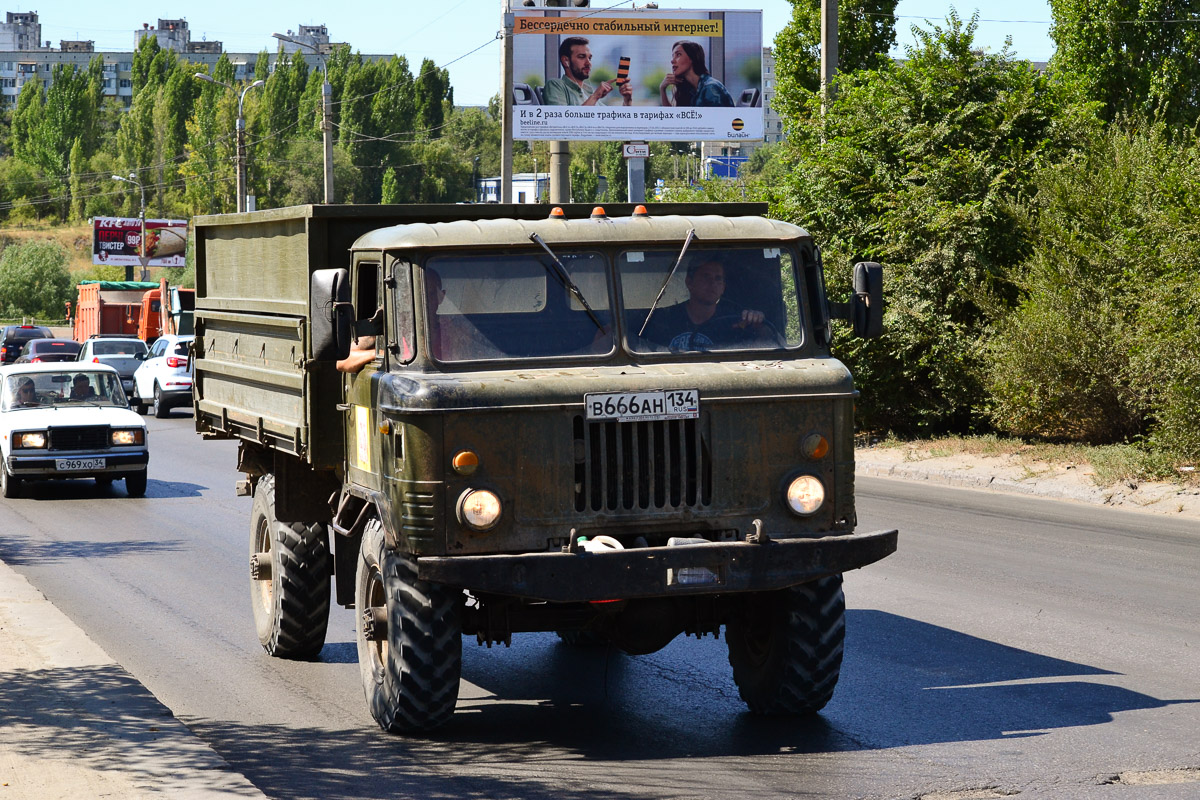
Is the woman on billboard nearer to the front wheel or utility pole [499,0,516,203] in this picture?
utility pole [499,0,516,203]

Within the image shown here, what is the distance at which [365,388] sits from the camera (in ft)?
23.7

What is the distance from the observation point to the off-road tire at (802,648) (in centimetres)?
707

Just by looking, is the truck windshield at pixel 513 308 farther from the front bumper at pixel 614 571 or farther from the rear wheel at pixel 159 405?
the rear wheel at pixel 159 405

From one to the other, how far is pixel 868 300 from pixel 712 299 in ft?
2.94

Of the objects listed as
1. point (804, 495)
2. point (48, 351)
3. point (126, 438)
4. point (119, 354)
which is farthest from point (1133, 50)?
point (48, 351)

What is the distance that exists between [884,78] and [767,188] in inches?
141

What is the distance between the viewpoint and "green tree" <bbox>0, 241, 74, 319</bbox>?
108 m

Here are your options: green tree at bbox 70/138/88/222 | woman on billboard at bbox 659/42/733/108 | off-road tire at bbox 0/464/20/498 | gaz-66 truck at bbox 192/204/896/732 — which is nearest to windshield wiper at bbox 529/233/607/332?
gaz-66 truck at bbox 192/204/896/732

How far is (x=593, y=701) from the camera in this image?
780 cm

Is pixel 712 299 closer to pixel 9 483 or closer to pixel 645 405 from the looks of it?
pixel 645 405

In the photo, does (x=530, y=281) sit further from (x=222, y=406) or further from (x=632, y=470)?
(x=222, y=406)

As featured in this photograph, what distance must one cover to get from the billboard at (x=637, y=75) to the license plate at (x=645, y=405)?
2884 centimetres

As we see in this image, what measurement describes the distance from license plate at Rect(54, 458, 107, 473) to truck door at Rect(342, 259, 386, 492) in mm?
11067

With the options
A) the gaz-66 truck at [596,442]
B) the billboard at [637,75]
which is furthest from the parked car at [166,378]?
the gaz-66 truck at [596,442]
